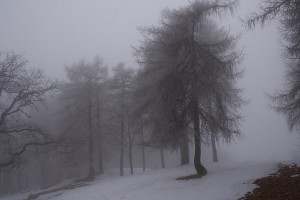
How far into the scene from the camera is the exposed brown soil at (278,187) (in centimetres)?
954

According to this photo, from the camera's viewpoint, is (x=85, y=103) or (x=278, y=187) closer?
(x=278, y=187)

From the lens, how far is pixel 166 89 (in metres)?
15.5

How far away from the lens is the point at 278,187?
10594 mm

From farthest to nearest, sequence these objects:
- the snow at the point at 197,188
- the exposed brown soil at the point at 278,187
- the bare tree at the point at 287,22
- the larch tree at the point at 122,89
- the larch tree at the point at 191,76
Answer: the larch tree at the point at 122,89
the larch tree at the point at 191,76
the snow at the point at 197,188
the bare tree at the point at 287,22
the exposed brown soil at the point at 278,187

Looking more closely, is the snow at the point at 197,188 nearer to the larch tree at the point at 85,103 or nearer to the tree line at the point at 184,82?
the tree line at the point at 184,82

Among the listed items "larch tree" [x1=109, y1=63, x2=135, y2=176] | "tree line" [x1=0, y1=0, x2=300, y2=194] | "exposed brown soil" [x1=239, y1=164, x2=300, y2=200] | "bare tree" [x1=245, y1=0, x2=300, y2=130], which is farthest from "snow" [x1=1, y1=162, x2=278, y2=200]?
"larch tree" [x1=109, y1=63, x2=135, y2=176]

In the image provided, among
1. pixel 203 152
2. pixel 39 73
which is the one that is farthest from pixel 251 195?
pixel 203 152

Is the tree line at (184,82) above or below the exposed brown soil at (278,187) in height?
above

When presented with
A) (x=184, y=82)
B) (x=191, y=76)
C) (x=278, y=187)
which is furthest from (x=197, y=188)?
(x=191, y=76)

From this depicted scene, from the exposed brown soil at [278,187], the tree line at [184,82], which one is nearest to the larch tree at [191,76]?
the tree line at [184,82]

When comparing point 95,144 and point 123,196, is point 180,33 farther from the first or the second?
point 95,144

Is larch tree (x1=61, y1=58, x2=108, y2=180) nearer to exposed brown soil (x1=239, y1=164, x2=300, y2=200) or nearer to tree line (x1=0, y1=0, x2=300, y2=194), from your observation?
tree line (x1=0, y1=0, x2=300, y2=194)

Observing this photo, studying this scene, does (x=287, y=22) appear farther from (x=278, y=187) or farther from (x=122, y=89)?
(x=122, y=89)

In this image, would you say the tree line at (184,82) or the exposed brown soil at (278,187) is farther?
the tree line at (184,82)
